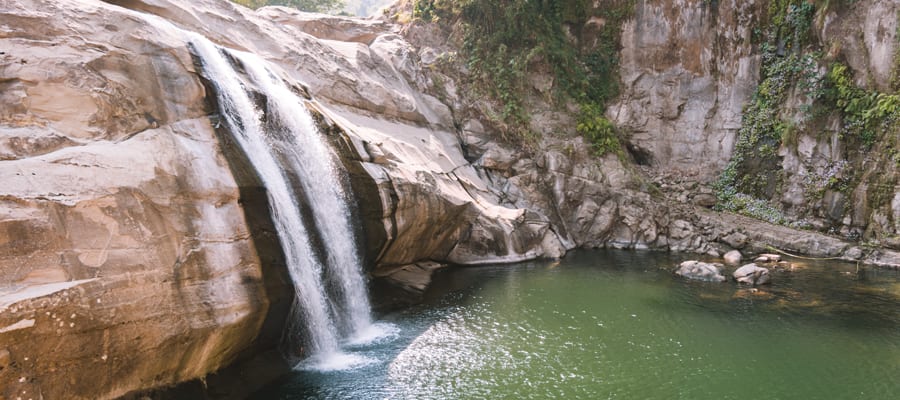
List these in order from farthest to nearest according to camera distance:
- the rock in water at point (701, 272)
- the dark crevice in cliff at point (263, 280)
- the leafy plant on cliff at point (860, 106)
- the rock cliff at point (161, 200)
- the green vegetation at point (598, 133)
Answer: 1. the green vegetation at point (598, 133)
2. the leafy plant on cliff at point (860, 106)
3. the rock in water at point (701, 272)
4. the dark crevice in cliff at point (263, 280)
5. the rock cliff at point (161, 200)

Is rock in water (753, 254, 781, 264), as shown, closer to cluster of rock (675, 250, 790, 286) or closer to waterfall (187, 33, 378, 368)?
cluster of rock (675, 250, 790, 286)

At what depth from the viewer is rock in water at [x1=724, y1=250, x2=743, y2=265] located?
18.3m

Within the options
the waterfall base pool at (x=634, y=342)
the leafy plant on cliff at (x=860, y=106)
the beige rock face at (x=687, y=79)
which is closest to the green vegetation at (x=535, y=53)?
the beige rock face at (x=687, y=79)

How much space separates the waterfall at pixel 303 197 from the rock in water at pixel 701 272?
10.8m

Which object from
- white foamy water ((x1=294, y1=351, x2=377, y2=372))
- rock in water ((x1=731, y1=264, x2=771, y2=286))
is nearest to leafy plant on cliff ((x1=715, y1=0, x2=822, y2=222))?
rock in water ((x1=731, y1=264, x2=771, y2=286))

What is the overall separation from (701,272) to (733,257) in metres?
3.20

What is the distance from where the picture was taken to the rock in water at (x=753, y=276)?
15520 millimetres

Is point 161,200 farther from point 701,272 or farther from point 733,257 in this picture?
point 733,257

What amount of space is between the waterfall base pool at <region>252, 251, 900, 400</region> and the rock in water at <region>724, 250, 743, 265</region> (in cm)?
184


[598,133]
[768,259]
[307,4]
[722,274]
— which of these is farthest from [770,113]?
[307,4]

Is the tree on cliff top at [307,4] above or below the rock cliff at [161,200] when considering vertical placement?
above

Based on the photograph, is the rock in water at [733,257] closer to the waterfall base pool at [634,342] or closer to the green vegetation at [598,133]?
the waterfall base pool at [634,342]

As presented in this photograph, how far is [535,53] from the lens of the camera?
77.4ft

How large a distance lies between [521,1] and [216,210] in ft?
63.0
